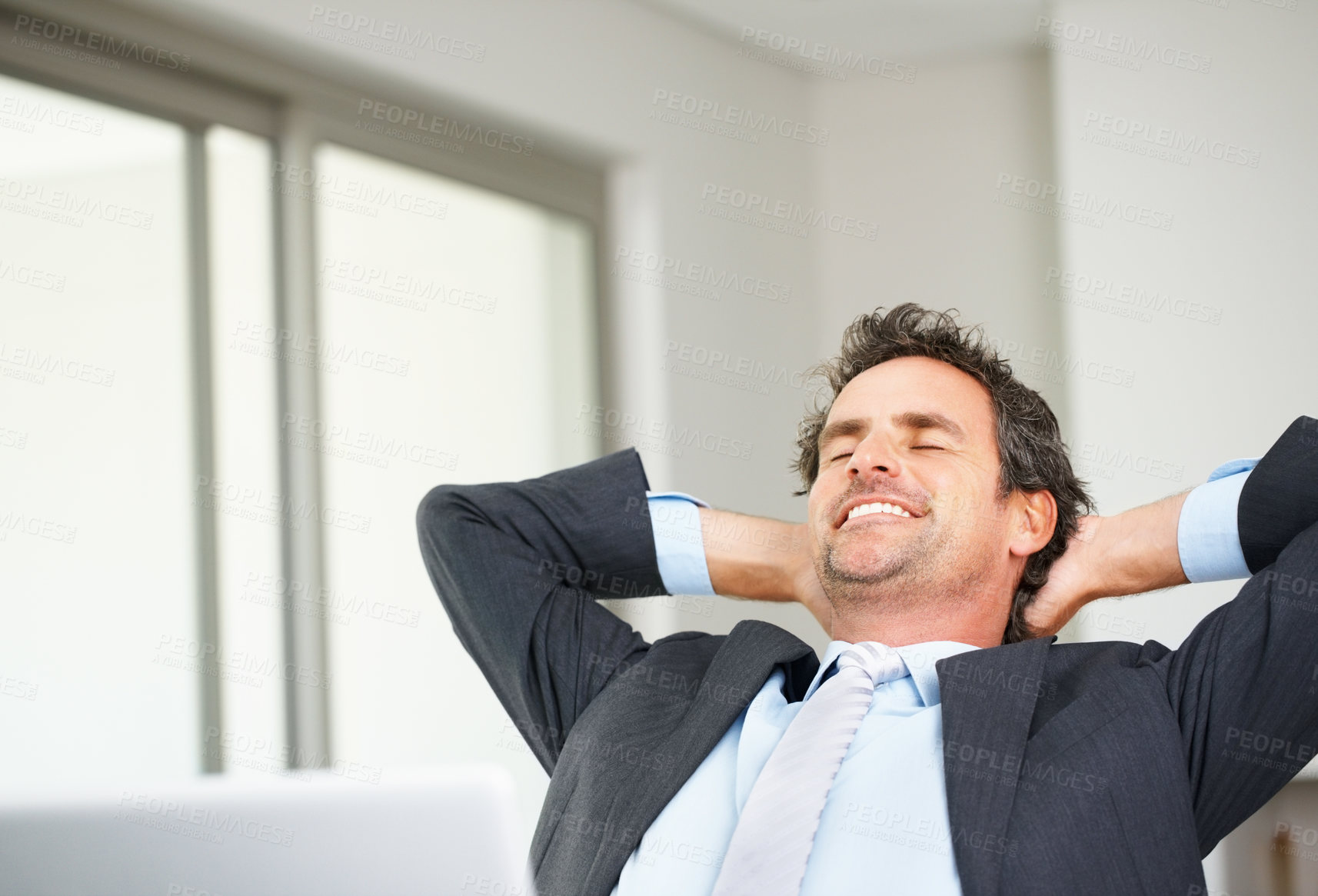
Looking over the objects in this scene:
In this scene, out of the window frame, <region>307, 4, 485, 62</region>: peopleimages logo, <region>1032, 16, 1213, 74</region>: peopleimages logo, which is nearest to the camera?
the window frame

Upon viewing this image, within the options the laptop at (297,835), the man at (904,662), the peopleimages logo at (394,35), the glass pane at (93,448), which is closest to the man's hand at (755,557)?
the man at (904,662)

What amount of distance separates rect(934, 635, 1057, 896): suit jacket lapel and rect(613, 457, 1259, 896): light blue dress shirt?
2cm

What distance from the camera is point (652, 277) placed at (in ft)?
12.1

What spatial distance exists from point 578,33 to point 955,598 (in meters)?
2.33

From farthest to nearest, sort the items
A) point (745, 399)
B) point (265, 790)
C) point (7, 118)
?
point (745, 399) → point (7, 118) → point (265, 790)

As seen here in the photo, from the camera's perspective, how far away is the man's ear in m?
1.83

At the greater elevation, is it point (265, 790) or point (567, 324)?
point (567, 324)

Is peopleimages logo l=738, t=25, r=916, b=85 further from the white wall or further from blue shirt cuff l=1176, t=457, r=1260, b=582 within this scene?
blue shirt cuff l=1176, t=457, r=1260, b=582

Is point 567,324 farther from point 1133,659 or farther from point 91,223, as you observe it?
point 1133,659

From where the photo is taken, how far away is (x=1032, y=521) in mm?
1862

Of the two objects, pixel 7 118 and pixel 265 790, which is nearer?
pixel 265 790

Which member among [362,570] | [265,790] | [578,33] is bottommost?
[265,790]

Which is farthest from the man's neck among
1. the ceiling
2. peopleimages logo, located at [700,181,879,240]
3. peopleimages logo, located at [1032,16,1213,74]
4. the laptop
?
the ceiling

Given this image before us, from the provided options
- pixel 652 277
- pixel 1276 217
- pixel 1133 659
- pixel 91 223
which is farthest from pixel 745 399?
pixel 1133 659
